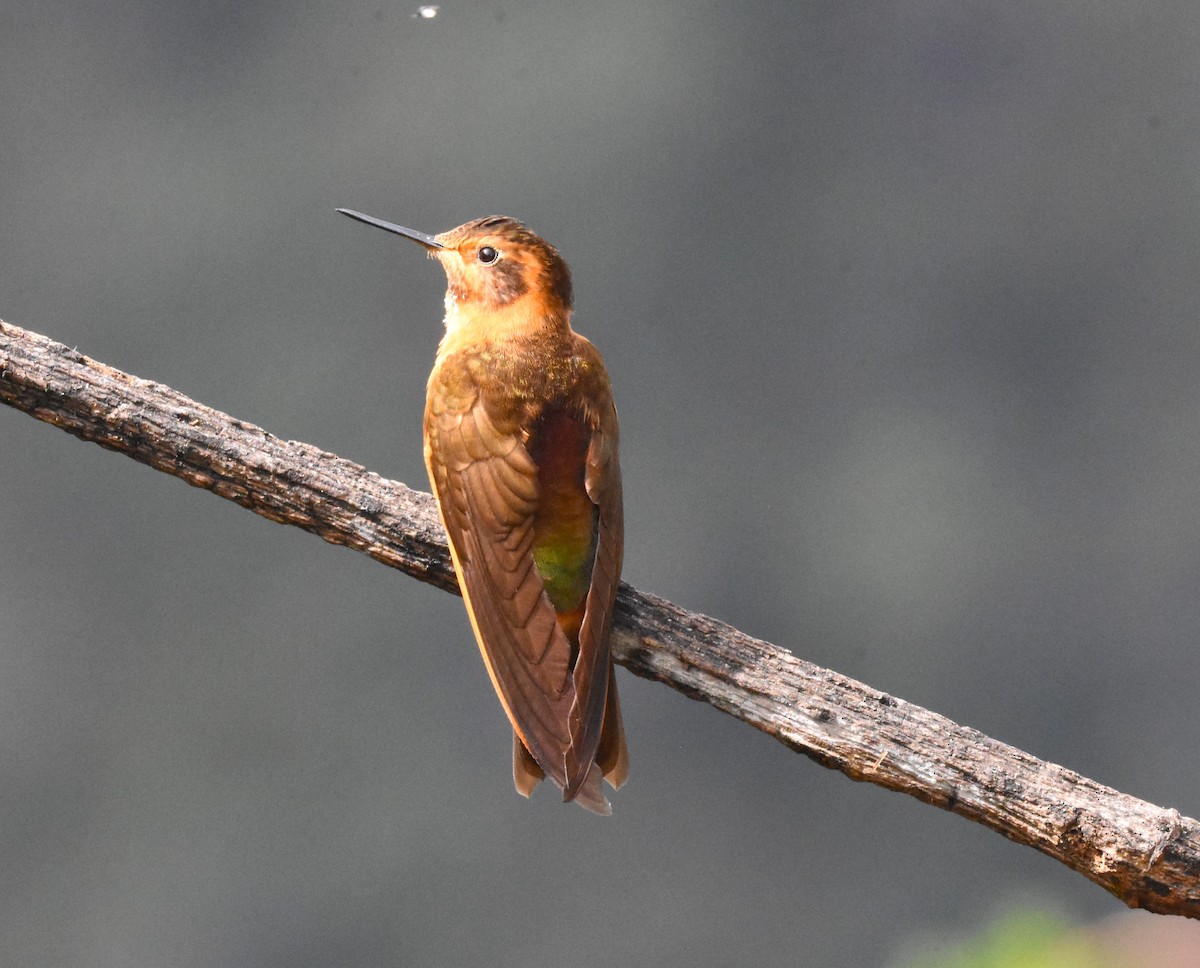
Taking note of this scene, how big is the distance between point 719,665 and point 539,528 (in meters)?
0.25

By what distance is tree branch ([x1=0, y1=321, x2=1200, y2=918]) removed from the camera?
1360 mm

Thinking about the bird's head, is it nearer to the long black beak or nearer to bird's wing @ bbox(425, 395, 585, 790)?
the long black beak

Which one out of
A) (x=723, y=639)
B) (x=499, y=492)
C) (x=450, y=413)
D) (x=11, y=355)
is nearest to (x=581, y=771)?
(x=723, y=639)

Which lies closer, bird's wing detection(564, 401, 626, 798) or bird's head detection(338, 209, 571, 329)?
bird's wing detection(564, 401, 626, 798)

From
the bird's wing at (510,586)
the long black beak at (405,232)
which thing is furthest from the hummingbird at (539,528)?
the long black beak at (405,232)

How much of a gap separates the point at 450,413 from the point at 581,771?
43 cm

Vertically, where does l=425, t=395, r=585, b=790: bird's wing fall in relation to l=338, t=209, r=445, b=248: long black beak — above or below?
below

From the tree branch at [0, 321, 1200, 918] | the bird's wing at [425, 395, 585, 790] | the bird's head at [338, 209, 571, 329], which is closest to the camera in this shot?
the tree branch at [0, 321, 1200, 918]

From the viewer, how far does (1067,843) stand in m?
1.37

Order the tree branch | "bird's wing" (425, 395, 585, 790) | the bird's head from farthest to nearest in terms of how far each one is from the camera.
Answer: the bird's head, "bird's wing" (425, 395, 585, 790), the tree branch

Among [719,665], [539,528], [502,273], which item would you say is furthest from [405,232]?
[719,665]

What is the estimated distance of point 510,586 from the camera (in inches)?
59.7

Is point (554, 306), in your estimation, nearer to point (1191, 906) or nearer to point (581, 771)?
point (581, 771)

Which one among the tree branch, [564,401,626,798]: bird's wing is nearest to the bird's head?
[564,401,626,798]: bird's wing
